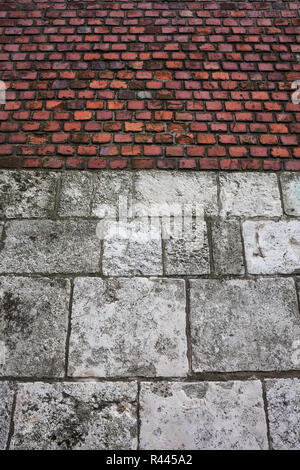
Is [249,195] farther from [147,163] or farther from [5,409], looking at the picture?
[5,409]

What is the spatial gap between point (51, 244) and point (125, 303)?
2.03 ft

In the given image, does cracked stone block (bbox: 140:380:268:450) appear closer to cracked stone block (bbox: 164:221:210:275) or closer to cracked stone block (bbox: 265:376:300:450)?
cracked stone block (bbox: 265:376:300:450)

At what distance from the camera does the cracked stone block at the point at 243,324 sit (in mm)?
1952

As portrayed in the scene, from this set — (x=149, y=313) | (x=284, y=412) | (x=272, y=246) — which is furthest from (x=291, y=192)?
(x=284, y=412)

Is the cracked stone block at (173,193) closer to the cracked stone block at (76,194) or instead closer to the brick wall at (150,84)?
the brick wall at (150,84)

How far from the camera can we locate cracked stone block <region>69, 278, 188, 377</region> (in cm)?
193

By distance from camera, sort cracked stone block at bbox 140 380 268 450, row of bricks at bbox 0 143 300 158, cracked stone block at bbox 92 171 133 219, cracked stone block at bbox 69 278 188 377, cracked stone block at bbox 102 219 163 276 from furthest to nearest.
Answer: row of bricks at bbox 0 143 300 158, cracked stone block at bbox 92 171 133 219, cracked stone block at bbox 102 219 163 276, cracked stone block at bbox 69 278 188 377, cracked stone block at bbox 140 380 268 450

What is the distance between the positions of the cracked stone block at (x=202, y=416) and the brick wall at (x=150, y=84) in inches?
56.0

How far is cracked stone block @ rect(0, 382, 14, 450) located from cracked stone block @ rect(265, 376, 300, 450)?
1.47 m

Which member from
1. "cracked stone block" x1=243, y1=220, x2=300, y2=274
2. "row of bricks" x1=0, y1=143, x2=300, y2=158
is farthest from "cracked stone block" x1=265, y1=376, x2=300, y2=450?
"row of bricks" x1=0, y1=143, x2=300, y2=158

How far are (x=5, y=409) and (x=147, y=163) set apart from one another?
1.75 m

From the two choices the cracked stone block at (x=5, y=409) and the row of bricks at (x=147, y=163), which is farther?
the row of bricks at (x=147, y=163)

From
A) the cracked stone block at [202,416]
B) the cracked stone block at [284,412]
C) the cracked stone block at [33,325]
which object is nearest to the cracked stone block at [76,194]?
the cracked stone block at [33,325]

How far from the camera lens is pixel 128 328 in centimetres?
199
